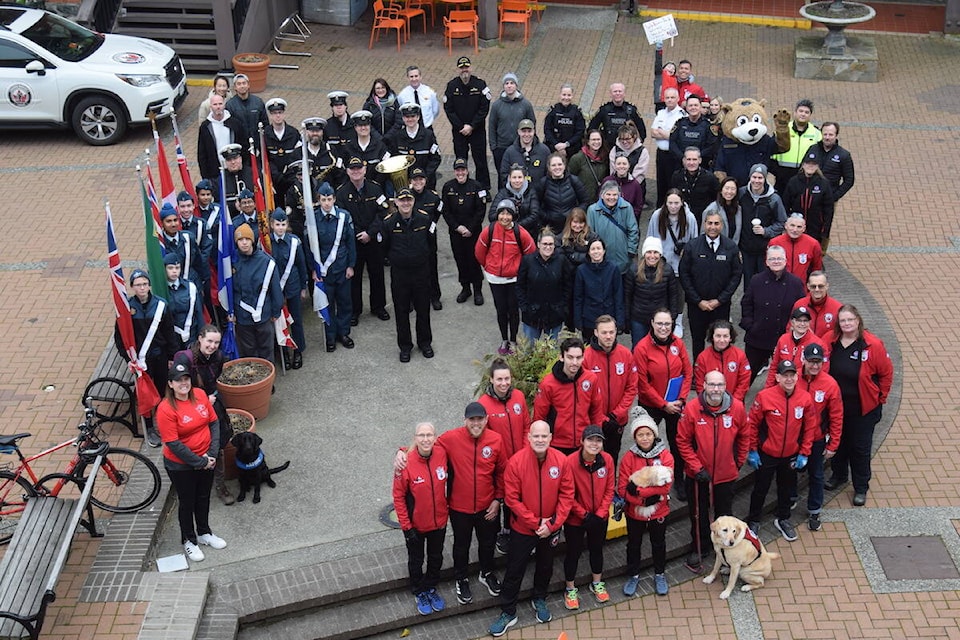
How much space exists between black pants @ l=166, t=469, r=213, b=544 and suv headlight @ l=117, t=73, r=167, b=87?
959cm

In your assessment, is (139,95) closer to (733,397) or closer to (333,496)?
(333,496)

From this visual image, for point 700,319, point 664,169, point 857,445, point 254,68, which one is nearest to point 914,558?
point 857,445

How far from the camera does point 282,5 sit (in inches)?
859

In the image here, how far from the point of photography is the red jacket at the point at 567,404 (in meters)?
8.96

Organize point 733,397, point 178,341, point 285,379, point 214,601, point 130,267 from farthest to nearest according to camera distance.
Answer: point 130,267, point 285,379, point 178,341, point 733,397, point 214,601

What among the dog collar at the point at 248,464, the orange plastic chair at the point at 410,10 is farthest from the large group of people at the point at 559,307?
the orange plastic chair at the point at 410,10

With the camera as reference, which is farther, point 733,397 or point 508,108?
point 508,108

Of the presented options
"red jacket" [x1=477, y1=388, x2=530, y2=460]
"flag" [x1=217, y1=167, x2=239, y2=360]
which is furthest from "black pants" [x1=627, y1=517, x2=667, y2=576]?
"flag" [x1=217, y1=167, x2=239, y2=360]

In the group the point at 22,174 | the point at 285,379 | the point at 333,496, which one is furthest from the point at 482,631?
the point at 22,174

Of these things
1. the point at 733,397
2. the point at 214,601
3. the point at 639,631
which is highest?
the point at 733,397

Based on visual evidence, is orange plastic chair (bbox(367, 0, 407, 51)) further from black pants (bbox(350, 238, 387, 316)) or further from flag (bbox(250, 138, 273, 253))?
black pants (bbox(350, 238, 387, 316))

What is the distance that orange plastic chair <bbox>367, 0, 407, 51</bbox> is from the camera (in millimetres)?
21328

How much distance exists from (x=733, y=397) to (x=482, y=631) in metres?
2.63

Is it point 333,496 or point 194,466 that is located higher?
point 194,466
